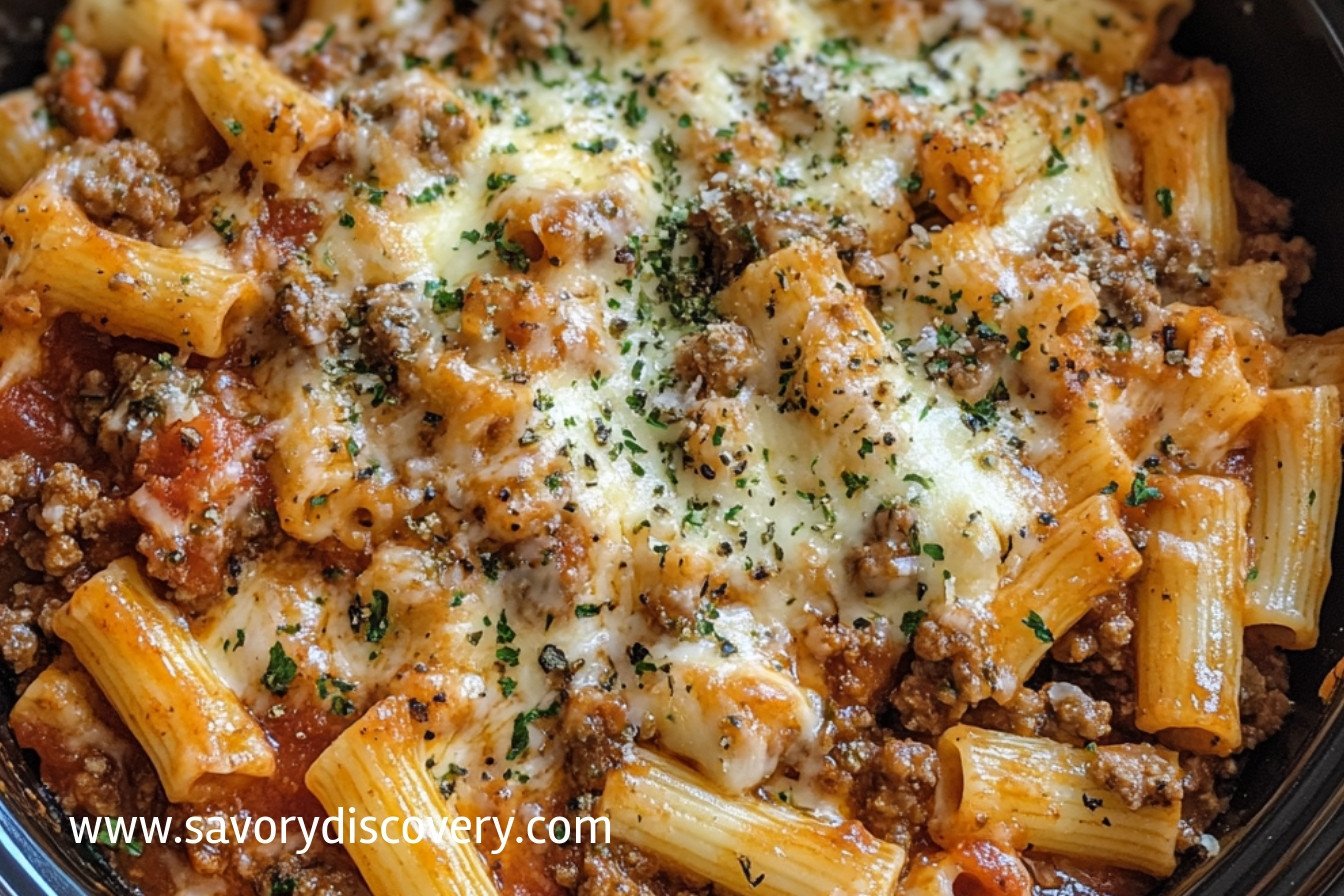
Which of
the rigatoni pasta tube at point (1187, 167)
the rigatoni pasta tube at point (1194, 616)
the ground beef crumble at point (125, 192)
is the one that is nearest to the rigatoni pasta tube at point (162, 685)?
the ground beef crumble at point (125, 192)

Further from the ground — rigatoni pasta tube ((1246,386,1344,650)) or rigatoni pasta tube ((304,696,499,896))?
rigatoni pasta tube ((1246,386,1344,650))

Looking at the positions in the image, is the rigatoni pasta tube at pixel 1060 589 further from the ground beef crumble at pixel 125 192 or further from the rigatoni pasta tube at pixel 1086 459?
the ground beef crumble at pixel 125 192

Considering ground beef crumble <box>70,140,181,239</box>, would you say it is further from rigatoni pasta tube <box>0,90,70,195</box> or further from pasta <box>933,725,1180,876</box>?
pasta <box>933,725,1180,876</box>

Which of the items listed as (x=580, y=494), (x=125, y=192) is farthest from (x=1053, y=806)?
(x=125, y=192)

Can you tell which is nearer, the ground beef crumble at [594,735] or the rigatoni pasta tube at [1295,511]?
the ground beef crumble at [594,735]

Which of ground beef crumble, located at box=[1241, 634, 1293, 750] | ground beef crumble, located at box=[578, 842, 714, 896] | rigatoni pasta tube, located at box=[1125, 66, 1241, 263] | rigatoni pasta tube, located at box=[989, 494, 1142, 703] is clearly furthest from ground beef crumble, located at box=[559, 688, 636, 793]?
rigatoni pasta tube, located at box=[1125, 66, 1241, 263]

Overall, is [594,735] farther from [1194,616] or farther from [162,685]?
[1194,616]

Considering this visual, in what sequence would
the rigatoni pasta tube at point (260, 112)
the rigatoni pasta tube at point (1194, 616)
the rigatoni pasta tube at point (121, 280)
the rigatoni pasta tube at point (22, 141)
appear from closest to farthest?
the rigatoni pasta tube at point (1194, 616) < the rigatoni pasta tube at point (121, 280) < the rigatoni pasta tube at point (260, 112) < the rigatoni pasta tube at point (22, 141)
